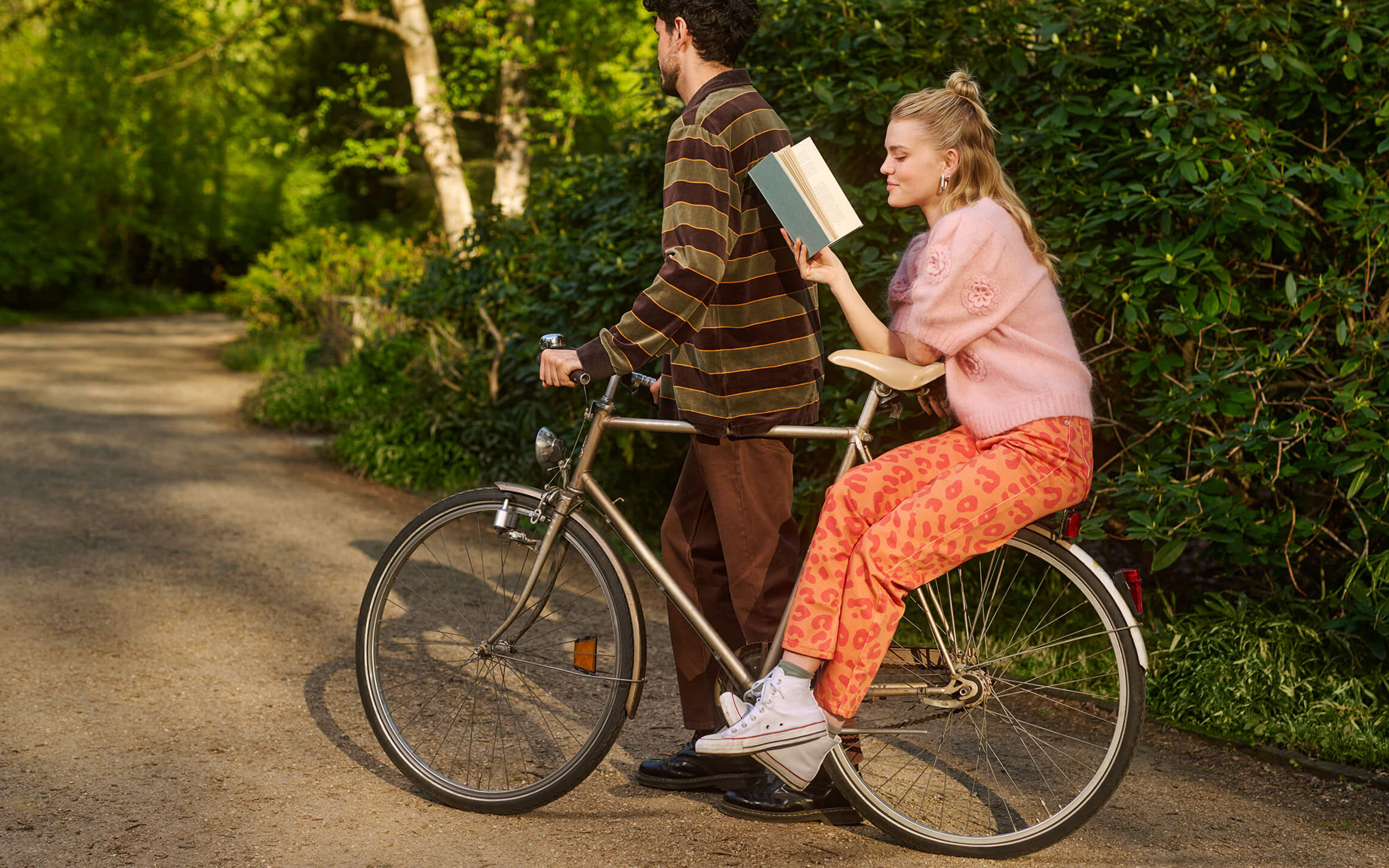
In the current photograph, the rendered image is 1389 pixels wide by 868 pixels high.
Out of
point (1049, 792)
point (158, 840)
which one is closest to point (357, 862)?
point (158, 840)

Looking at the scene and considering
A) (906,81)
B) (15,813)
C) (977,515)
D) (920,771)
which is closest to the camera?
(977,515)

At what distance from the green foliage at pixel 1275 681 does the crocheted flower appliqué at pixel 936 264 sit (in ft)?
7.02

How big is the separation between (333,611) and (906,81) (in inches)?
126

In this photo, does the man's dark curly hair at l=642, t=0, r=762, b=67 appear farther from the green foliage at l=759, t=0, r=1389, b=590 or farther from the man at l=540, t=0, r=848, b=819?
the green foliage at l=759, t=0, r=1389, b=590

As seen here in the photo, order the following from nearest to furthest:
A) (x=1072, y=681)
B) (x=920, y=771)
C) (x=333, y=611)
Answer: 1. (x=920, y=771)
2. (x=1072, y=681)
3. (x=333, y=611)

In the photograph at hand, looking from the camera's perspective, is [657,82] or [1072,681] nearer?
[1072,681]

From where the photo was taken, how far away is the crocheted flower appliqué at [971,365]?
2.97 metres

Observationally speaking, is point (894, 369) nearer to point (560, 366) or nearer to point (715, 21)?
point (560, 366)

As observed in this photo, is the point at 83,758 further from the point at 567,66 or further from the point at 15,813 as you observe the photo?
the point at 567,66

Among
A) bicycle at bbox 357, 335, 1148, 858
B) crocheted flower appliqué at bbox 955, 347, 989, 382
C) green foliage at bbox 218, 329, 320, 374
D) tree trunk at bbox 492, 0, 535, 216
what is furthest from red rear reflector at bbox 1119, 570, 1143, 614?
tree trunk at bbox 492, 0, 535, 216

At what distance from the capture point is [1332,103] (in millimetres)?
4172

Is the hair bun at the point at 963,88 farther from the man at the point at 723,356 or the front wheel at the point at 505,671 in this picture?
the front wheel at the point at 505,671

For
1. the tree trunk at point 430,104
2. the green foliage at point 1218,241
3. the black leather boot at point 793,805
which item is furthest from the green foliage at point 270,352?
the black leather boot at point 793,805

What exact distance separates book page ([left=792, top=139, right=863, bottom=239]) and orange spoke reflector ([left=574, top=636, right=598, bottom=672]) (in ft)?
4.18
